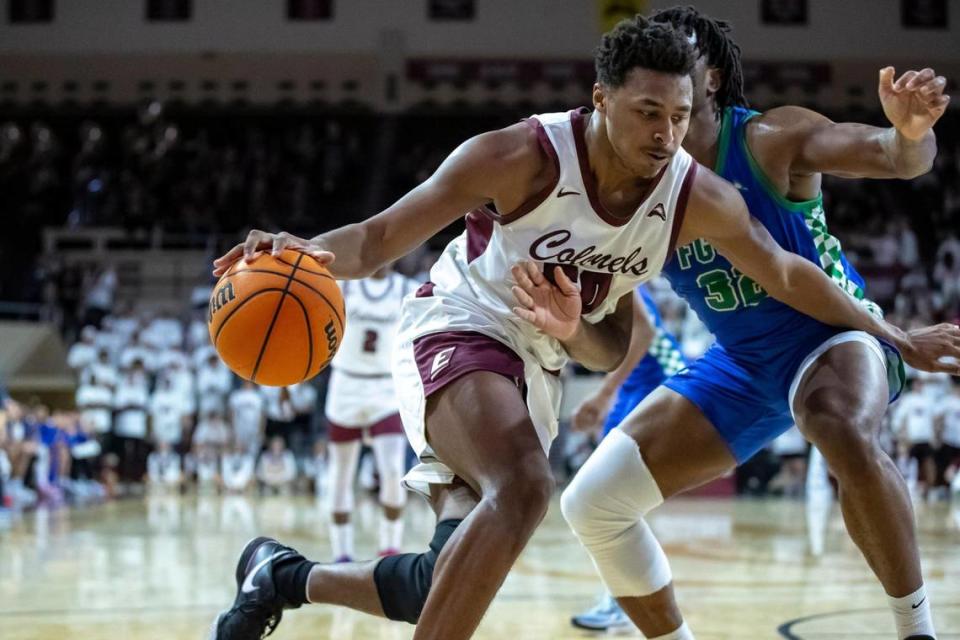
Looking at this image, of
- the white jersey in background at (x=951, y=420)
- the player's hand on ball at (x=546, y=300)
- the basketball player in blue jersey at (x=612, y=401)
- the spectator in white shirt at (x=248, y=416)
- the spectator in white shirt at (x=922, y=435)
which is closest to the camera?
the player's hand on ball at (x=546, y=300)

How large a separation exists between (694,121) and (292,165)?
20.7 m

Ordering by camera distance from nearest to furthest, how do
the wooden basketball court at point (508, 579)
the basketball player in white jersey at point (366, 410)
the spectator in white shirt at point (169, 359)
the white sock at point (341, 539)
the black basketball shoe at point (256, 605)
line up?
the black basketball shoe at point (256, 605), the wooden basketball court at point (508, 579), the white sock at point (341, 539), the basketball player in white jersey at point (366, 410), the spectator in white shirt at point (169, 359)

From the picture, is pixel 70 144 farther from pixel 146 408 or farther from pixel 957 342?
pixel 957 342

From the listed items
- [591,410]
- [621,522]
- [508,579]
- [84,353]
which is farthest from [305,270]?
[84,353]

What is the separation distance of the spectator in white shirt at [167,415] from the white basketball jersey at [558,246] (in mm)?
13368

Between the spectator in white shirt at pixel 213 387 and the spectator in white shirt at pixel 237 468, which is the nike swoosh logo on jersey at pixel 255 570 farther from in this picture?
the spectator in white shirt at pixel 213 387

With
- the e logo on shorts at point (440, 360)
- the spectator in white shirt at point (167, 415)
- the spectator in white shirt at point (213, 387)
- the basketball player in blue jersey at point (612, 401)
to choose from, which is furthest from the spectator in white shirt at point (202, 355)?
the e logo on shorts at point (440, 360)

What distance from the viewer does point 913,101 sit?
3574 millimetres

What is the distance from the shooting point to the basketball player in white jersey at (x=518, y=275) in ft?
10.3

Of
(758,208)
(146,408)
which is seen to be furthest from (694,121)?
(146,408)

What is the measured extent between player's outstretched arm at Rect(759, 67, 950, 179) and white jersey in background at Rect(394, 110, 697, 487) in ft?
1.80

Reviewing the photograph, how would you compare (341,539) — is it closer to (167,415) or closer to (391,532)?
(391,532)

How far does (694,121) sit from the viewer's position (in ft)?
13.5

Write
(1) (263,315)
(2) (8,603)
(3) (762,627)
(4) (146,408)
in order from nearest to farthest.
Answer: (1) (263,315) < (3) (762,627) < (2) (8,603) < (4) (146,408)
